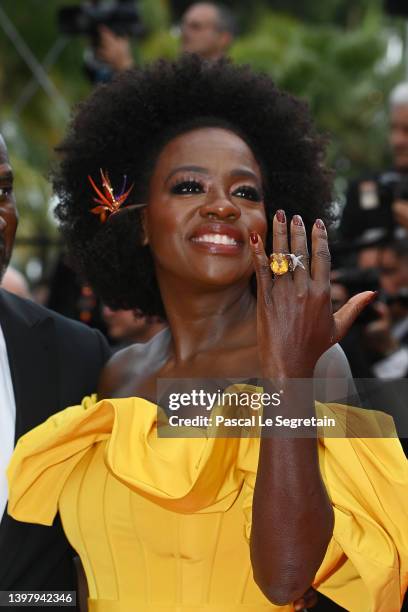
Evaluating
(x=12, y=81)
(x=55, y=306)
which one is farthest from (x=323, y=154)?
(x=12, y=81)

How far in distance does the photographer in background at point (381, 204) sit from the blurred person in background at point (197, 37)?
1.21 meters

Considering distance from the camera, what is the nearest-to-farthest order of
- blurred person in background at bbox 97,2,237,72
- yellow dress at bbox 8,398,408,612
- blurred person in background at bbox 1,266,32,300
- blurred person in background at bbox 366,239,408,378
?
yellow dress at bbox 8,398,408,612
blurred person in background at bbox 366,239,408,378
blurred person in background at bbox 1,266,32,300
blurred person in background at bbox 97,2,237,72

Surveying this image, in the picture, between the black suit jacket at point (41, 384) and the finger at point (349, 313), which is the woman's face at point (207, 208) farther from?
the finger at point (349, 313)

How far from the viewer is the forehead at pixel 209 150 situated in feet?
9.03

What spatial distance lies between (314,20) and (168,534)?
75.8ft

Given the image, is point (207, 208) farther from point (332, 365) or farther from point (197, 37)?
point (197, 37)

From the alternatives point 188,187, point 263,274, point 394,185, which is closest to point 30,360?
point 188,187

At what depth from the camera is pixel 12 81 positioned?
18156mm

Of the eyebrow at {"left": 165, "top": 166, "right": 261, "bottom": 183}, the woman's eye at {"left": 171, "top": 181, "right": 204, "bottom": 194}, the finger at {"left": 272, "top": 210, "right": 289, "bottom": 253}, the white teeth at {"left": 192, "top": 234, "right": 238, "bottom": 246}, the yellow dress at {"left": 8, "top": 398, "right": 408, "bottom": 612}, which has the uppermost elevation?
the eyebrow at {"left": 165, "top": 166, "right": 261, "bottom": 183}

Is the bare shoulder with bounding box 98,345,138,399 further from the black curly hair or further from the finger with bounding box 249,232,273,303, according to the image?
the finger with bounding box 249,232,273,303

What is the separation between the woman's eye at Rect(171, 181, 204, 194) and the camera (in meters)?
2.73

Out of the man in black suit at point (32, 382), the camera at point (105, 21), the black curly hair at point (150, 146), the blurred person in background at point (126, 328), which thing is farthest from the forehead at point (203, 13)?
the man in black suit at point (32, 382)

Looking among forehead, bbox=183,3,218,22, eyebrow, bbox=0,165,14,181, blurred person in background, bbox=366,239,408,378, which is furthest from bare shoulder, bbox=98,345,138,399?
forehead, bbox=183,3,218,22

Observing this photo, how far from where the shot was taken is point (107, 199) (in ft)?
9.97
